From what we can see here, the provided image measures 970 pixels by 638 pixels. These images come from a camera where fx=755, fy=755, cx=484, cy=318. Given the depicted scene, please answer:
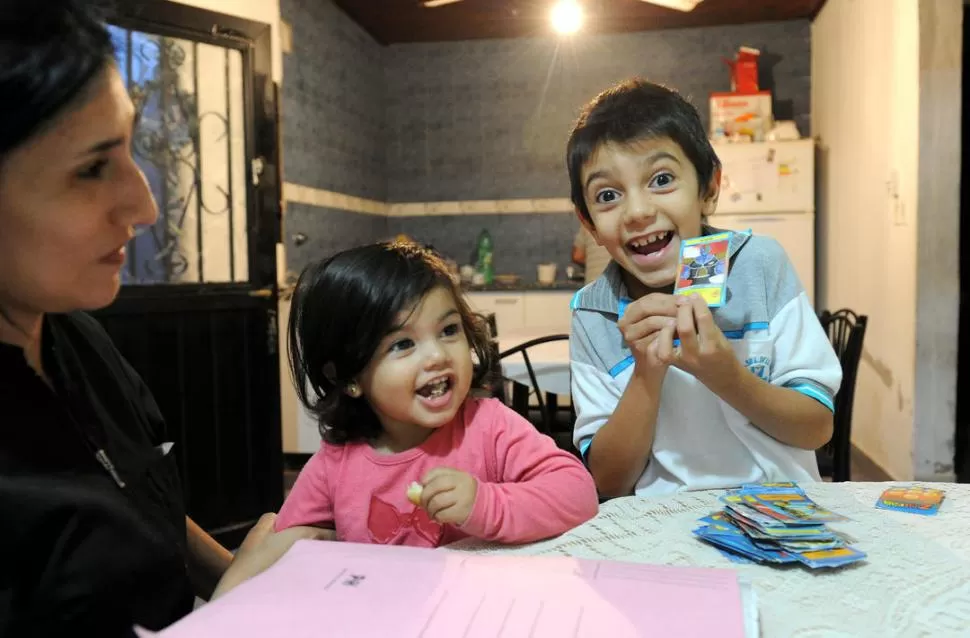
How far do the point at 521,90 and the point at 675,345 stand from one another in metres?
5.46

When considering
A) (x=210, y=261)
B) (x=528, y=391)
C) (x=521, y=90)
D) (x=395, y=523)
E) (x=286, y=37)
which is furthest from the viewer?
(x=521, y=90)

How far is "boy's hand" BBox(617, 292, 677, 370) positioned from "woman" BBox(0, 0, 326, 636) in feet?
1.93

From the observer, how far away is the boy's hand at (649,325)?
3.35 feet

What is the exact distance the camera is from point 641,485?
1.19 metres

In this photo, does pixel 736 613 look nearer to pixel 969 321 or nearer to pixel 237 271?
pixel 237 271

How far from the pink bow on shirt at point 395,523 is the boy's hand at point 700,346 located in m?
0.38

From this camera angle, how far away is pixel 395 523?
3.14 feet

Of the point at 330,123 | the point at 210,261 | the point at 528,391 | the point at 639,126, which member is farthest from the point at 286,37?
the point at 639,126

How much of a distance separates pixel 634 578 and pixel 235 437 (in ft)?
9.01

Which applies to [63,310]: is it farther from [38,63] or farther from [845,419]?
[845,419]

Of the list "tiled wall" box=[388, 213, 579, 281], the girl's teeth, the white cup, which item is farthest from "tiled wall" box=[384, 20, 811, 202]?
the girl's teeth

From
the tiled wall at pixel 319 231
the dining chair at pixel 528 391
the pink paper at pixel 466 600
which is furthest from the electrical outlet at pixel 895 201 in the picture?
the pink paper at pixel 466 600

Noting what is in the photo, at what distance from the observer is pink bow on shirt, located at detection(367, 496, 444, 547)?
948 mm

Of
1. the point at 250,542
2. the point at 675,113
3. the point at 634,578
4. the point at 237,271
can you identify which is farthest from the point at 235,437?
the point at 634,578
